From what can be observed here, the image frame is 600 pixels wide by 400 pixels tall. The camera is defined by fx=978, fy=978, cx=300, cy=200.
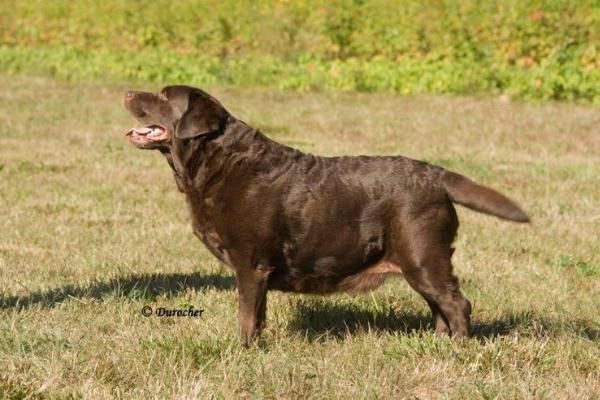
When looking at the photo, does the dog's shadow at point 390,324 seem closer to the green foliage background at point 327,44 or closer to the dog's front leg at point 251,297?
the dog's front leg at point 251,297

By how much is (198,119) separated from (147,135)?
0.37 metres

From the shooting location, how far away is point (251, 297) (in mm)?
5262

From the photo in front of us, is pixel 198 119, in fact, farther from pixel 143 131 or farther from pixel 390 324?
pixel 390 324

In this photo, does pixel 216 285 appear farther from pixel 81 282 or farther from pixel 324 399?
pixel 324 399

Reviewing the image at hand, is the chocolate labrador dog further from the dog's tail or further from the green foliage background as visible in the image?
the green foliage background

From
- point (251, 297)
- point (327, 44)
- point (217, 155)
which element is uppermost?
point (217, 155)

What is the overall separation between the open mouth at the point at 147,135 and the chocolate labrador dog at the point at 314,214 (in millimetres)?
108

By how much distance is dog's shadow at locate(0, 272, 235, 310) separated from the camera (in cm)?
616

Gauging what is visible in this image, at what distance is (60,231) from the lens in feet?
27.5

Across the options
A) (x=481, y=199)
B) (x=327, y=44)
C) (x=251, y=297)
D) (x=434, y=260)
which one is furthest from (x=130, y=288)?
(x=327, y=44)

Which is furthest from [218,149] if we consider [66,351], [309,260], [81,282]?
[81,282]

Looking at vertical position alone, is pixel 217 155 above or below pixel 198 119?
below

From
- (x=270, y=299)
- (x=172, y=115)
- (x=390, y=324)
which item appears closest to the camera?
(x=172, y=115)

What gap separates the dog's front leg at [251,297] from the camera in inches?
207
